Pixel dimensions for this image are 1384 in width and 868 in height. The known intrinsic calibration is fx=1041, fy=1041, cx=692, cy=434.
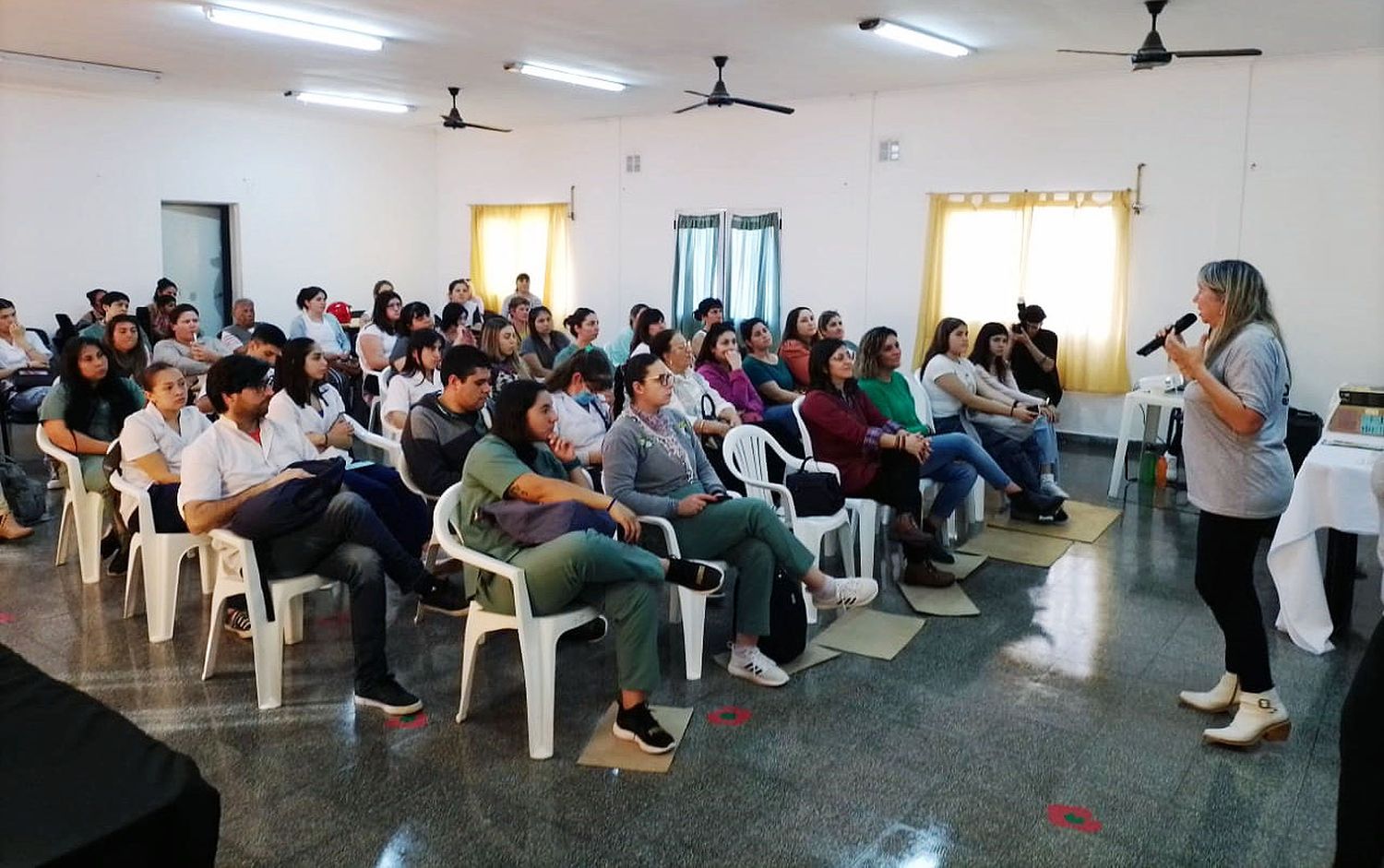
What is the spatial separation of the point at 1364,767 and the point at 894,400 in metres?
2.95

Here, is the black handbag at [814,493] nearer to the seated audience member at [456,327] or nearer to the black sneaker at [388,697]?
the black sneaker at [388,697]

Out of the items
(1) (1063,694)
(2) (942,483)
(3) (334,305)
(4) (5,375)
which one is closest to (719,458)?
(2) (942,483)

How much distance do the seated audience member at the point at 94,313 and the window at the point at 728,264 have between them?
186 inches

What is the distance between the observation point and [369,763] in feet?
8.95

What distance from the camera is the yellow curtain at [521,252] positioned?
10602 mm

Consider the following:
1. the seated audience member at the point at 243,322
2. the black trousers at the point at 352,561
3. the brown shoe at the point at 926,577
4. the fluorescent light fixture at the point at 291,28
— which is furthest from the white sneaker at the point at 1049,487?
the seated audience member at the point at 243,322

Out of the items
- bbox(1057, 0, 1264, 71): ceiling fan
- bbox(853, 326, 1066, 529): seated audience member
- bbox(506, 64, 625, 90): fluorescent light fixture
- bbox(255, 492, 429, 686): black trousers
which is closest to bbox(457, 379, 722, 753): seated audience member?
bbox(255, 492, 429, 686): black trousers

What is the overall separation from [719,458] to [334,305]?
21.7ft

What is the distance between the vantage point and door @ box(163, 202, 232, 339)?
9602 mm

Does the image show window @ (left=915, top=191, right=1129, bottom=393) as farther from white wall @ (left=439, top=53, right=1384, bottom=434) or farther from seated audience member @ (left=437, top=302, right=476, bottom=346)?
seated audience member @ (left=437, top=302, right=476, bottom=346)

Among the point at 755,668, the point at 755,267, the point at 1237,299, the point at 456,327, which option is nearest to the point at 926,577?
the point at 755,668

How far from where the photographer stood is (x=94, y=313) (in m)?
8.04

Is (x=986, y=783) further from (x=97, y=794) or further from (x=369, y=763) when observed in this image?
(x=97, y=794)

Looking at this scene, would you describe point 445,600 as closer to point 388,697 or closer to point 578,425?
point 388,697
